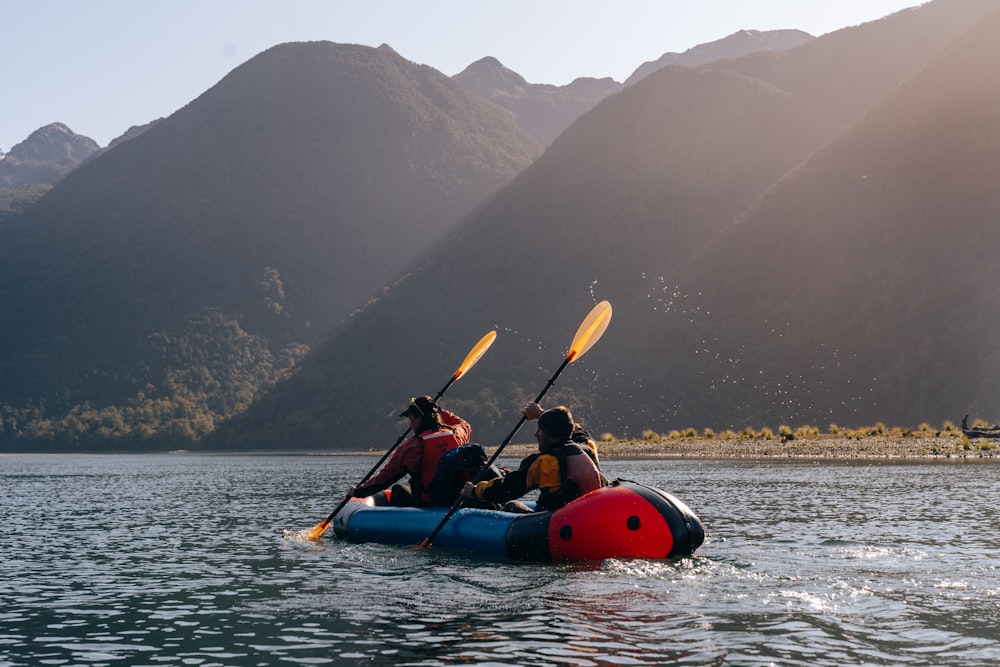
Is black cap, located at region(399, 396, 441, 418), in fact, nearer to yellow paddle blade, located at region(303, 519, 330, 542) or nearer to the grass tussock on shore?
yellow paddle blade, located at region(303, 519, 330, 542)

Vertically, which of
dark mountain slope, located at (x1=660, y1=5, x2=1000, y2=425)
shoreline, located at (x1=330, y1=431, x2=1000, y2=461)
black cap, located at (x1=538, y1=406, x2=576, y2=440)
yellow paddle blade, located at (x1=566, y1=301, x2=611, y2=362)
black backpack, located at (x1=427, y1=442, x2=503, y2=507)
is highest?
dark mountain slope, located at (x1=660, y1=5, x2=1000, y2=425)

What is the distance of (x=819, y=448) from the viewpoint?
46875 mm

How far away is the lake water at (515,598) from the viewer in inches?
368

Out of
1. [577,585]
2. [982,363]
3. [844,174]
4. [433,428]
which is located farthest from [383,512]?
[844,174]

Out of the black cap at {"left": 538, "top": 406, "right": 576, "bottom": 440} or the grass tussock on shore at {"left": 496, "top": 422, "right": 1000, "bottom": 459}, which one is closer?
the black cap at {"left": 538, "top": 406, "right": 576, "bottom": 440}

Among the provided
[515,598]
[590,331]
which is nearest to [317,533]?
[590,331]

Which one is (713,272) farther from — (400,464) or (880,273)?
(400,464)

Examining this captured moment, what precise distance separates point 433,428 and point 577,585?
17.8 ft

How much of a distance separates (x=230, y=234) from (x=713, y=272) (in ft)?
267

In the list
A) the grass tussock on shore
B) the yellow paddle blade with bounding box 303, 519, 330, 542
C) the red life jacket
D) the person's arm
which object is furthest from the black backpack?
the grass tussock on shore

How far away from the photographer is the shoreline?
40219 mm

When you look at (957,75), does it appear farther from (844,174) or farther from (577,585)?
(577,585)

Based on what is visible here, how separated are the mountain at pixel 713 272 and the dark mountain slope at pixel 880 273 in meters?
0.17

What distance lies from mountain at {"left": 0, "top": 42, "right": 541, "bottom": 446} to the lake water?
332ft
